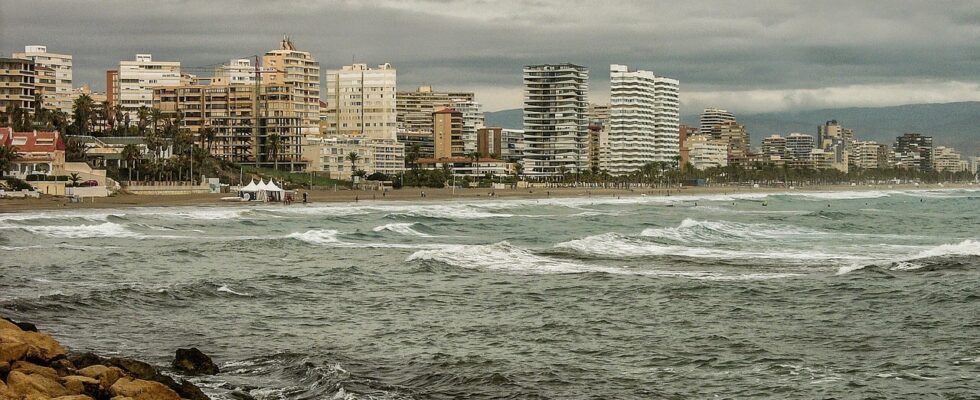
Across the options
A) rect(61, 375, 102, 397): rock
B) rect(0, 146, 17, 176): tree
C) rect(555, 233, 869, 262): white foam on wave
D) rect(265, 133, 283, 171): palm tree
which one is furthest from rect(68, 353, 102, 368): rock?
rect(265, 133, 283, 171): palm tree

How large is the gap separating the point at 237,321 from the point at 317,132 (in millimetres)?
147119

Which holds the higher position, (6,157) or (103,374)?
(6,157)

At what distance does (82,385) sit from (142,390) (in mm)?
833

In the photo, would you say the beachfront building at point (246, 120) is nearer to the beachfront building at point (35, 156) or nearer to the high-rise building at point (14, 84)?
the high-rise building at point (14, 84)

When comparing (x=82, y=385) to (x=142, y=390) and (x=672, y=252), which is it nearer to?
(x=142, y=390)

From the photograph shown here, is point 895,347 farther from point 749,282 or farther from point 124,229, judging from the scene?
point 124,229

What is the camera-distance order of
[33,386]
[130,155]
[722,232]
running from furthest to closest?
[130,155], [722,232], [33,386]

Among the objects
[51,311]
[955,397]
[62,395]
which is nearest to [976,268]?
[955,397]

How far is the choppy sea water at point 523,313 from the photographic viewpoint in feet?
61.5

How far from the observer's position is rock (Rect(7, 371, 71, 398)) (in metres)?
13.5

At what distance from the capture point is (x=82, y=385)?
14.3 m

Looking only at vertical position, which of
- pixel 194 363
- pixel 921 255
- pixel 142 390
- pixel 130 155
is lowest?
pixel 194 363

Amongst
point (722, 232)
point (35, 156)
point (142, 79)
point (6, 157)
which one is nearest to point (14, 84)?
point (35, 156)

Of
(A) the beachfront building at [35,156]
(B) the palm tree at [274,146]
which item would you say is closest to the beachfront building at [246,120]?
(B) the palm tree at [274,146]
